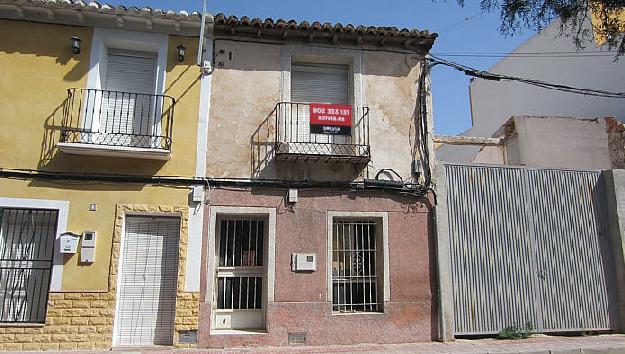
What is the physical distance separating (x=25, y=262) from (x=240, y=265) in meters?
3.53

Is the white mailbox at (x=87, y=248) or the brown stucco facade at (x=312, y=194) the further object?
the brown stucco facade at (x=312, y=194)

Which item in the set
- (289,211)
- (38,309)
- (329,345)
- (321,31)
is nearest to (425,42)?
(321,31)

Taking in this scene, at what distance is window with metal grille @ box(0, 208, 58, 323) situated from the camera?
24.1ft

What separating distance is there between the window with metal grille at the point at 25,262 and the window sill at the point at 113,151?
44.9 inches

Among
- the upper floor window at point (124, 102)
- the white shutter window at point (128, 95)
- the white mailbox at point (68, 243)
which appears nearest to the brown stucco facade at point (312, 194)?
the upper floor window at point (124, 102)

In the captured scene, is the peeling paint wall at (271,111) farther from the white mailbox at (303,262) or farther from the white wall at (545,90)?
the white wall at (545,90)

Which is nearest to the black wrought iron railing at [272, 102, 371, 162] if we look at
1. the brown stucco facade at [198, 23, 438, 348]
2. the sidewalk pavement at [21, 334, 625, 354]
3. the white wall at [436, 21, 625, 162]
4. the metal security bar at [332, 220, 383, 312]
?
the brown stucco facade at [198, 23, 438, 348]

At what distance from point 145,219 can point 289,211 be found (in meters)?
2.50

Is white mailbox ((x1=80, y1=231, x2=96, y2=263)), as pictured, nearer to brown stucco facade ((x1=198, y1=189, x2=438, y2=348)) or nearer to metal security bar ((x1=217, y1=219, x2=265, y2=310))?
brown stucco facade ((x1=198, y1=189, x2=438, y2=348))

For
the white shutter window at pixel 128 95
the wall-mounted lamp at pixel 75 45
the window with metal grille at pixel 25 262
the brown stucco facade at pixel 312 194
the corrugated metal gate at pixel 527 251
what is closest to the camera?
the window with metal grille at pixel 25 262

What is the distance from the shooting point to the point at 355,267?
821 cm

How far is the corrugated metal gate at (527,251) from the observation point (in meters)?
8.23

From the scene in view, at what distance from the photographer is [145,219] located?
779 centimetres

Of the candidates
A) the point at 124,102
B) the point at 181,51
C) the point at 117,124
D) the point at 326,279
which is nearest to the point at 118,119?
the point at 117,124
